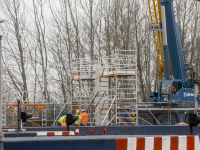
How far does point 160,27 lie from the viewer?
1293 inches

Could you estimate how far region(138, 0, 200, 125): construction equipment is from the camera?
2778cm

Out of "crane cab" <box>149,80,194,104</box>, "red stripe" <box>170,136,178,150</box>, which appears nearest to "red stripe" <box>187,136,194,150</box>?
"red stripe" <box>170,136,178,150</box>

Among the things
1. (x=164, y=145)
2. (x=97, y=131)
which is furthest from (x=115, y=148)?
(x=97, y=131)

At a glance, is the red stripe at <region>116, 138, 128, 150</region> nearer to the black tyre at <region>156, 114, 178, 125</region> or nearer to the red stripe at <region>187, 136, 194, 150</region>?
the red stripe at <region>187, 136, 194, 150</region>

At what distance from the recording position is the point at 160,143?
8.62 m

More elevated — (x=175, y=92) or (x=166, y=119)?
(x=175, y=92)

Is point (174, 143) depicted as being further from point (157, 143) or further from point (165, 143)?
point (157, 143)

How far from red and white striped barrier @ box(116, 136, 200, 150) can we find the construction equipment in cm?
1844

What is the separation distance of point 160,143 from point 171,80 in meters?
21.8

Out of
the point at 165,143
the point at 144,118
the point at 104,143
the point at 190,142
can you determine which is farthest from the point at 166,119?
the point at 104,143

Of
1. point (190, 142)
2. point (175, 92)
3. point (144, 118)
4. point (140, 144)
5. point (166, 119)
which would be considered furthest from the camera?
point (175, 92)

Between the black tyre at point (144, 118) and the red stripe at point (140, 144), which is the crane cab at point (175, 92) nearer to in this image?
the black tyre at point (144, 118)

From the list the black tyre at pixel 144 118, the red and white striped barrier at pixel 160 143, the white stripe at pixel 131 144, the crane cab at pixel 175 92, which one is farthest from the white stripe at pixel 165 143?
the crane cab at pixel 175 92

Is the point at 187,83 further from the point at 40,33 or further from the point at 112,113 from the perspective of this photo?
the point at 40,33
